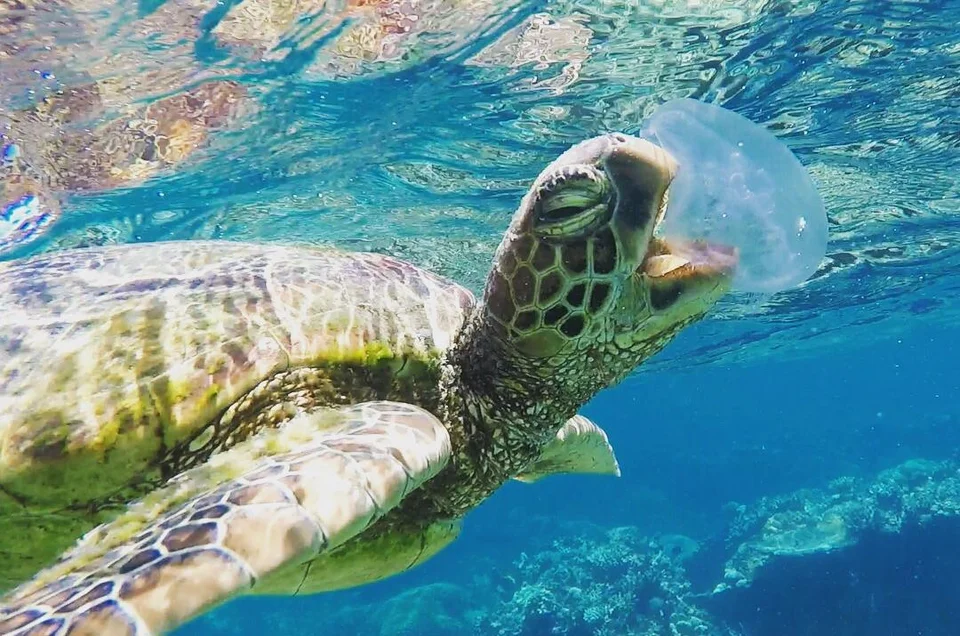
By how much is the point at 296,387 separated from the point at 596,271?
4.12 ft

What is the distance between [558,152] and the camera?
9414 mm

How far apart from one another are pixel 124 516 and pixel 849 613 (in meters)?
14.6

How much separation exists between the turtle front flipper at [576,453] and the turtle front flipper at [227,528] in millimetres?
2260

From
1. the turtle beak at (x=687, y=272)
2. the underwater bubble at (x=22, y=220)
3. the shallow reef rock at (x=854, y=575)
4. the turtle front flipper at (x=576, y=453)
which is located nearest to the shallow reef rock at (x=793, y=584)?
the shallow reef rock at (x=854, y=575)

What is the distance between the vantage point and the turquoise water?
6.65 meters

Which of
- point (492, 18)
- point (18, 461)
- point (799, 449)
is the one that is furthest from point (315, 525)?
point (799, 449)

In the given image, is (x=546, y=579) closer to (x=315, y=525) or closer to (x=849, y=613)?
(x=849, y=613)

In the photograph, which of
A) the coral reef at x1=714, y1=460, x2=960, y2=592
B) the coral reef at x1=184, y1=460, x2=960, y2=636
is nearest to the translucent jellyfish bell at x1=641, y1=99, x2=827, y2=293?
the coral reef at x1=184, y1=460, x2=960, y2=636

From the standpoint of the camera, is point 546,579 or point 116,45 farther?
point 546,579

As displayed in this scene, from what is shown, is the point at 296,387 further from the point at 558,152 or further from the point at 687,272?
the point at 558,152

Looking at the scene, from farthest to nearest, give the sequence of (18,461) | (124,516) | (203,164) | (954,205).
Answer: (954,205), (203,164), (18,461), (124,516)

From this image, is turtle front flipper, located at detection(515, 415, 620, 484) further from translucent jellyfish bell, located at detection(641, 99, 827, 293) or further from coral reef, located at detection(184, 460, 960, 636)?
coral reef, located at detection(184, 460, 960, 636)

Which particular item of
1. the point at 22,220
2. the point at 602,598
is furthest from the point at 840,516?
the point at 22,220

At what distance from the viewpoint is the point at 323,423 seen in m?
2.42
